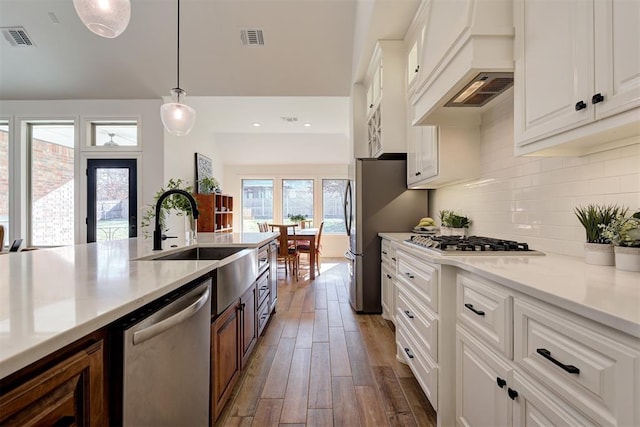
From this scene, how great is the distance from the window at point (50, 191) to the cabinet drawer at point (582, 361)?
20.2ft

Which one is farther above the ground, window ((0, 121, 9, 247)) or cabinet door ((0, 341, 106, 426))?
window ((0, 121, 9, 247))

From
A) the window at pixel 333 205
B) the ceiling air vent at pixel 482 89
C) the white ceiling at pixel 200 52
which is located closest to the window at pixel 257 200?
the window at pixel 333 205

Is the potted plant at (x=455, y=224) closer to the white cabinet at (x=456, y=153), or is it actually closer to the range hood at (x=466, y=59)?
the white cabinet at (x=456, y=153)

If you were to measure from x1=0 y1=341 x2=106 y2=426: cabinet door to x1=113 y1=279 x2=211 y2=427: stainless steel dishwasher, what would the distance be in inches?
2.6

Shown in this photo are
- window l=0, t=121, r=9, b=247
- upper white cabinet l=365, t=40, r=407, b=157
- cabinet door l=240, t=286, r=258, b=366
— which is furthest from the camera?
window l=0, t=121, r=9, b=247

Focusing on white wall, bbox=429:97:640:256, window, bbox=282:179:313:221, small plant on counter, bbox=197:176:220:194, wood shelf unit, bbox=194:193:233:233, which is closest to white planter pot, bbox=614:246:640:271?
→ white wall, bbox=429:97:640:256

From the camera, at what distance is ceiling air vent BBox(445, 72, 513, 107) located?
1.52 metres

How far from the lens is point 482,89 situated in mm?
1691

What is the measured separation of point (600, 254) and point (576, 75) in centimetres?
72

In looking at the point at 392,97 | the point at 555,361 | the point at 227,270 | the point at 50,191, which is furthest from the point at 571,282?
the point at 50,191

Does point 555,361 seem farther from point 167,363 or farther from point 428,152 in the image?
point 428,152

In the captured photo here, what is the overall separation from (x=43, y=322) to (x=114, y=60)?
199 inches

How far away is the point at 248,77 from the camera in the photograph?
4.39 m

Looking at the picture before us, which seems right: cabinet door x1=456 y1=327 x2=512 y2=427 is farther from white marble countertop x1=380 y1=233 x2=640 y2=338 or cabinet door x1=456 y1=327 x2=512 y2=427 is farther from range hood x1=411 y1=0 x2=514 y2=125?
range hood x1=411 y1=0 x2=514 y2=125
